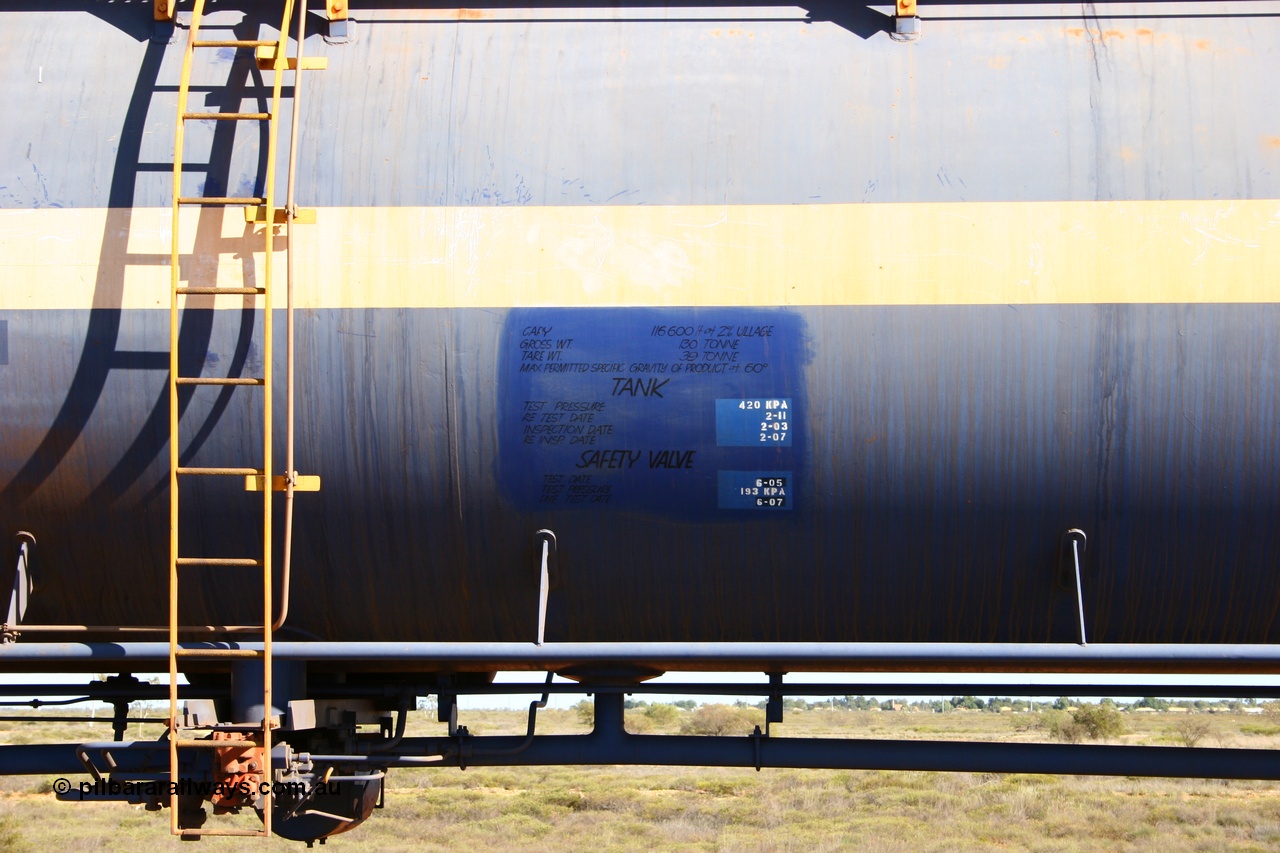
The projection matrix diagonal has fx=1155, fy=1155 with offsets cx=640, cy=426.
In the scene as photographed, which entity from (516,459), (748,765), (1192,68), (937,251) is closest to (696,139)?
(937,251)

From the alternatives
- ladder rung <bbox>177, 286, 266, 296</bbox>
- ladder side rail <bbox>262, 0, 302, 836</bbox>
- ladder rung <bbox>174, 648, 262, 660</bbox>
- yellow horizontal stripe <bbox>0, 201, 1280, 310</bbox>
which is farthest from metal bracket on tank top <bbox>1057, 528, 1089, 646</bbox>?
ladder rung <bbox>177, 286, 266, 296</bbox>

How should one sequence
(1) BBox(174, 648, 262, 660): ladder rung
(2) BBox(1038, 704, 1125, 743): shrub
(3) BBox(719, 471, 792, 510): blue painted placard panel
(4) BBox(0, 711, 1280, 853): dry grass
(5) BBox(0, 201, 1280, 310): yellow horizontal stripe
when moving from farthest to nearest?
(2) BBox(1038, 704, 1125, 743): shrub, (4) BBox(0, 711, 1280, 853): dry grass, (3) BBox(719, 471, 792, 510): blue painted placard panel, (5) BBox(0, 201, 1280, 310): yellow horizontal stripe, (1) BBox(174, 648, 262, 660): ladder rung

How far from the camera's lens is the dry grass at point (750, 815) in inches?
776

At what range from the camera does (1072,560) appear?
5.03m

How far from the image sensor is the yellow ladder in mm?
4793

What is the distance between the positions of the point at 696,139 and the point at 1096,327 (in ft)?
6.31

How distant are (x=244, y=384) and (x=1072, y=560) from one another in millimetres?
3635

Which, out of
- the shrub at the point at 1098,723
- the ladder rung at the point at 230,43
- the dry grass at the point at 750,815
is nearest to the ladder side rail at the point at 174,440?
the ladder rung at the point at 230,43

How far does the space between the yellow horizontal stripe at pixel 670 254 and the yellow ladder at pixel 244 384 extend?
150 mm

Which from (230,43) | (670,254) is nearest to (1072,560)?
(670,254)

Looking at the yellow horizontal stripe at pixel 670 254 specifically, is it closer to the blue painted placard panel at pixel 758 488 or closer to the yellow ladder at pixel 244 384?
the yellow ladder at pixel 244 384

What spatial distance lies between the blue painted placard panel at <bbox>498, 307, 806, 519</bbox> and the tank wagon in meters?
0.02

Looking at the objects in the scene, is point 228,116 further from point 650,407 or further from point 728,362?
point 728,362

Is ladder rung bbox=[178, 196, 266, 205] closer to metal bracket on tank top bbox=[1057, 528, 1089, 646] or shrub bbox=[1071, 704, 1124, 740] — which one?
metal bracket on tank top bbox=[1057, 528, 1089, 646]
